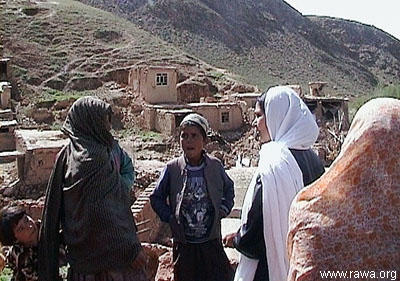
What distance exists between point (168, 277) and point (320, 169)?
138 centimetres

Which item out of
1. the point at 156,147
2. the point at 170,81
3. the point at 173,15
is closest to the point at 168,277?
the point at 156,147

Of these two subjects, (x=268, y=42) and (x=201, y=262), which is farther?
(x=268, y=42)

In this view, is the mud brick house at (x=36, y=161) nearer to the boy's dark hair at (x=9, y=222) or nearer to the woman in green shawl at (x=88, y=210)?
the boy's dark hair at (x=9, y=222)

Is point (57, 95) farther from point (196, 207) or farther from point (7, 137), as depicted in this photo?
point (196, 207)

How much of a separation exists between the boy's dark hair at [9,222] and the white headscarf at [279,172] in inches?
41.3

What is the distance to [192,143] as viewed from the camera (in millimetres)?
2883

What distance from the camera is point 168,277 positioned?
3326mm

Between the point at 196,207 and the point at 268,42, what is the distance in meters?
43.4

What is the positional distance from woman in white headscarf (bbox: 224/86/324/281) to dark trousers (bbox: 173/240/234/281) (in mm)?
553

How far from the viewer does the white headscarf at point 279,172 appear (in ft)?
7.08

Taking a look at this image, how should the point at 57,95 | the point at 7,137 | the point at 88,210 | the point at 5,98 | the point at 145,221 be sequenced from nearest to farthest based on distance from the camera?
1. the point at 88,210
2. the point at 145,221
3. the point at 7,137
4. the point at 5,98
5. the point at 57,95

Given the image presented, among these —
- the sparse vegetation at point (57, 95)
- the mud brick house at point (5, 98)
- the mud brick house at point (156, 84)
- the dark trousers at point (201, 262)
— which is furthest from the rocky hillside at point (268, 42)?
the dark trousers at point (201, 262)

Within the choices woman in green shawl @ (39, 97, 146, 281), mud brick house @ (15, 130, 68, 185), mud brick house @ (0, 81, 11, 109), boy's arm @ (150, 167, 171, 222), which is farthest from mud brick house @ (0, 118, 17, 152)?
woman in green shawl @ (39, 97, 146, 281)

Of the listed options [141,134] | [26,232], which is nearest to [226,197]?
[26,232]
